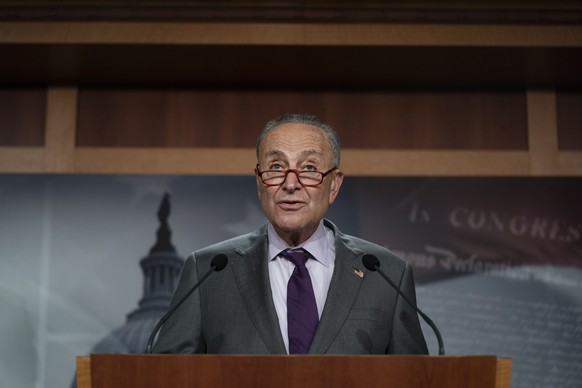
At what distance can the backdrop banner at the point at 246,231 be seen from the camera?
3965mm

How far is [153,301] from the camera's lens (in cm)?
397

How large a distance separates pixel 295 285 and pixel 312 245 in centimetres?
14

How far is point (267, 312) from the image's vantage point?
2109 millimetres

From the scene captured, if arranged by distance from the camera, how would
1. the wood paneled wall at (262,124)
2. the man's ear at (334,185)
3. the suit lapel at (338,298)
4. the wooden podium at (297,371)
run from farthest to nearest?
the wood paneled wall at (262,124) < the man's ear at (334,185) < the suit lapel at (338,298) < the wooden podium at (297,371)

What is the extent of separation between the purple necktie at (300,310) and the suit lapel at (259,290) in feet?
0.13

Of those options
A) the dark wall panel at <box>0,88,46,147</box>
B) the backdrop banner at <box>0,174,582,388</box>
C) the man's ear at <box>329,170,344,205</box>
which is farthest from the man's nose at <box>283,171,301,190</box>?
the dark wall panel at <box>0,88,46,147</box>

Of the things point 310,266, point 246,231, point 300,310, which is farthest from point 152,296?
point 300,310

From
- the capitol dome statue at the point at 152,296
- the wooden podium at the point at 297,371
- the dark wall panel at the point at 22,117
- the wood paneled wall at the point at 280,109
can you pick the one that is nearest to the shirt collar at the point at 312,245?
the wooden podium at the point at 297,371

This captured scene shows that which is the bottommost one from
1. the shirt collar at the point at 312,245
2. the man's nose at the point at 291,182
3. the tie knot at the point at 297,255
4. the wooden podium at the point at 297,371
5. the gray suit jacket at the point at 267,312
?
the wooden podium at the point at 297,371

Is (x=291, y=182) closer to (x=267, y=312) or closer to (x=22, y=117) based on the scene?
(x=267, y=312)

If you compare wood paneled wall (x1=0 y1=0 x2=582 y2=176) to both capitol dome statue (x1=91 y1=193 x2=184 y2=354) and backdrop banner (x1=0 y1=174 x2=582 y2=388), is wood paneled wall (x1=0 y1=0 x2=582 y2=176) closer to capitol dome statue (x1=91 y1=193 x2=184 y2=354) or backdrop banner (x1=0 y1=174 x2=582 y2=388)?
backdrop banner (x1=0 y1=174 x2=582 y2=388)

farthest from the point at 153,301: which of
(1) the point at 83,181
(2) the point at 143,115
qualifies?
(2) the point at 143,115

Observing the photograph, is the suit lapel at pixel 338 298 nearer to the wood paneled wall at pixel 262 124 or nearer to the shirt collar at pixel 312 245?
the shirt collar at pixel 312 245

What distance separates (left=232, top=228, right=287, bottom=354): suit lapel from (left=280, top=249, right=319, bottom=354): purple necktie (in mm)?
38
